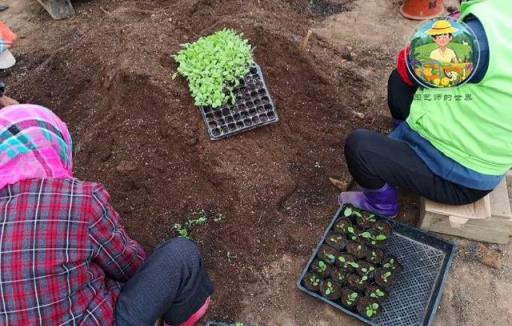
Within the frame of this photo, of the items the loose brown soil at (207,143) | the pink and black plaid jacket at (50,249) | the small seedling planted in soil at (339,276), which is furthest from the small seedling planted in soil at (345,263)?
the pink and black plaid jacket at (50,249)

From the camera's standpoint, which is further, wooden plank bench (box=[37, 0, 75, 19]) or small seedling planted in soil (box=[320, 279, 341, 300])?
wooden plank bench (box=[37, 0, 75, 19])

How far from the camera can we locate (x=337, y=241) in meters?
2.58

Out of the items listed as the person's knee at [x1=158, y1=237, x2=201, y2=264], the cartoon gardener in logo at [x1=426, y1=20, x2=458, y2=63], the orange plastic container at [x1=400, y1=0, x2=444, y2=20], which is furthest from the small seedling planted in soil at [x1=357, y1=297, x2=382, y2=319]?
the orange plastic container at [x1=400, y1=0, x2=444, y2=20]

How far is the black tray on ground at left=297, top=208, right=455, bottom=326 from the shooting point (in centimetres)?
239

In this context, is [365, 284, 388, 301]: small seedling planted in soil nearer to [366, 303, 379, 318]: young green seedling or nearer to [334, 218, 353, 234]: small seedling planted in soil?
[366, 303, 379, 318]: young green seedling

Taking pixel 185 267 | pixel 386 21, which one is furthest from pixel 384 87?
pixel 185 267

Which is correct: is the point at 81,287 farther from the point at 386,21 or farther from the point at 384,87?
the point at 386,21

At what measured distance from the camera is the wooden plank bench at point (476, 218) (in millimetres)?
2463

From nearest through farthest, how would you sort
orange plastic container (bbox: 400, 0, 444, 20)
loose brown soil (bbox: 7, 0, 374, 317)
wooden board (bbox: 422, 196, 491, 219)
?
wooden board (bbox: 422, 196, 491, 219), loose brown soil (bbox: 7, 0, 374, 317), orange plastic container (bbox: 400, 0, 444, 20)

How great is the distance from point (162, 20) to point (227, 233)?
1760 millimetres

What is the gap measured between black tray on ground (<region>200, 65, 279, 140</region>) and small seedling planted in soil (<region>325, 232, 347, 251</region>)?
87 centimetres

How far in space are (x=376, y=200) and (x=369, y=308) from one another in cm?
66

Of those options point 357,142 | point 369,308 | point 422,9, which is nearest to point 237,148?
point 357,142

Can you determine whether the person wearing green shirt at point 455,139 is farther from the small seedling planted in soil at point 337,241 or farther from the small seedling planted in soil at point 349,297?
the small seedling planted in soil at point 349,297
